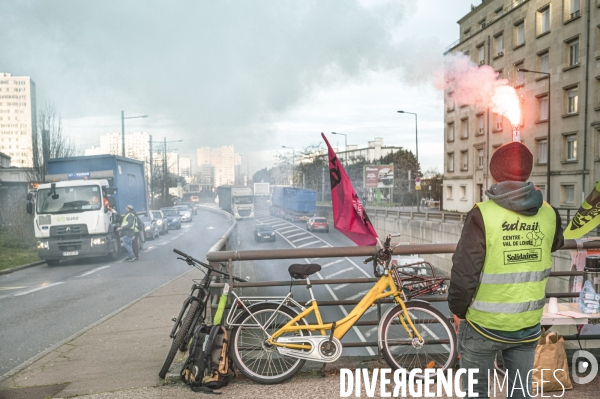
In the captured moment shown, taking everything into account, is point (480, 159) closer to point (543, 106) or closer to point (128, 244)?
point (543, 106)

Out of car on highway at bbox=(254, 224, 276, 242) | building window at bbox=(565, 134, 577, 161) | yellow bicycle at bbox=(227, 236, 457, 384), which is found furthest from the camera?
car on highway at bbox=(254, 224, 276, 242)

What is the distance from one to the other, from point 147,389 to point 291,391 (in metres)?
1.22

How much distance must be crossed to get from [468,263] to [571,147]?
34945 millimetres

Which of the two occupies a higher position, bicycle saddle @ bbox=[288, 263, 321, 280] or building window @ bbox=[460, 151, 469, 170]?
building window @ bbox=[460, 151, 469, 170]

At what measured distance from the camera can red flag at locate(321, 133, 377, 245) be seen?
4590 millimetres

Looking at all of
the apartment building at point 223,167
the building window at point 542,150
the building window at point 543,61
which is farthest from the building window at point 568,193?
the apartment building at point 223,167

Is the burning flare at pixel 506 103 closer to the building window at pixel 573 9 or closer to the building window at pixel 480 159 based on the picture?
the building window at pixel 573 9

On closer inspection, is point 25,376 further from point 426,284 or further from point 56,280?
point 56,280

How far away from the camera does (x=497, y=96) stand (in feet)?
46.8

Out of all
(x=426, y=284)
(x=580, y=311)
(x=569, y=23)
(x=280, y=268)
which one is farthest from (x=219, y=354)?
(x=569, y=23)

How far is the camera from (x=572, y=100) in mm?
33094

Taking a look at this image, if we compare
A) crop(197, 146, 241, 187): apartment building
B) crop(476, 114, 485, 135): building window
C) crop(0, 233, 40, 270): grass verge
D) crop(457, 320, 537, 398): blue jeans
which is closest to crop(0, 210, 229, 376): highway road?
crop(0, 233, 40, 270): grass verge

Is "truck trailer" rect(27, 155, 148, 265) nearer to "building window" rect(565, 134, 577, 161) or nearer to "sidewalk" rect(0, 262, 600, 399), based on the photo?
"sidewalk" rect(0, 262, 600, 399)

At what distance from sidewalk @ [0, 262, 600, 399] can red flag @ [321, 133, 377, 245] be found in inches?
46.1
